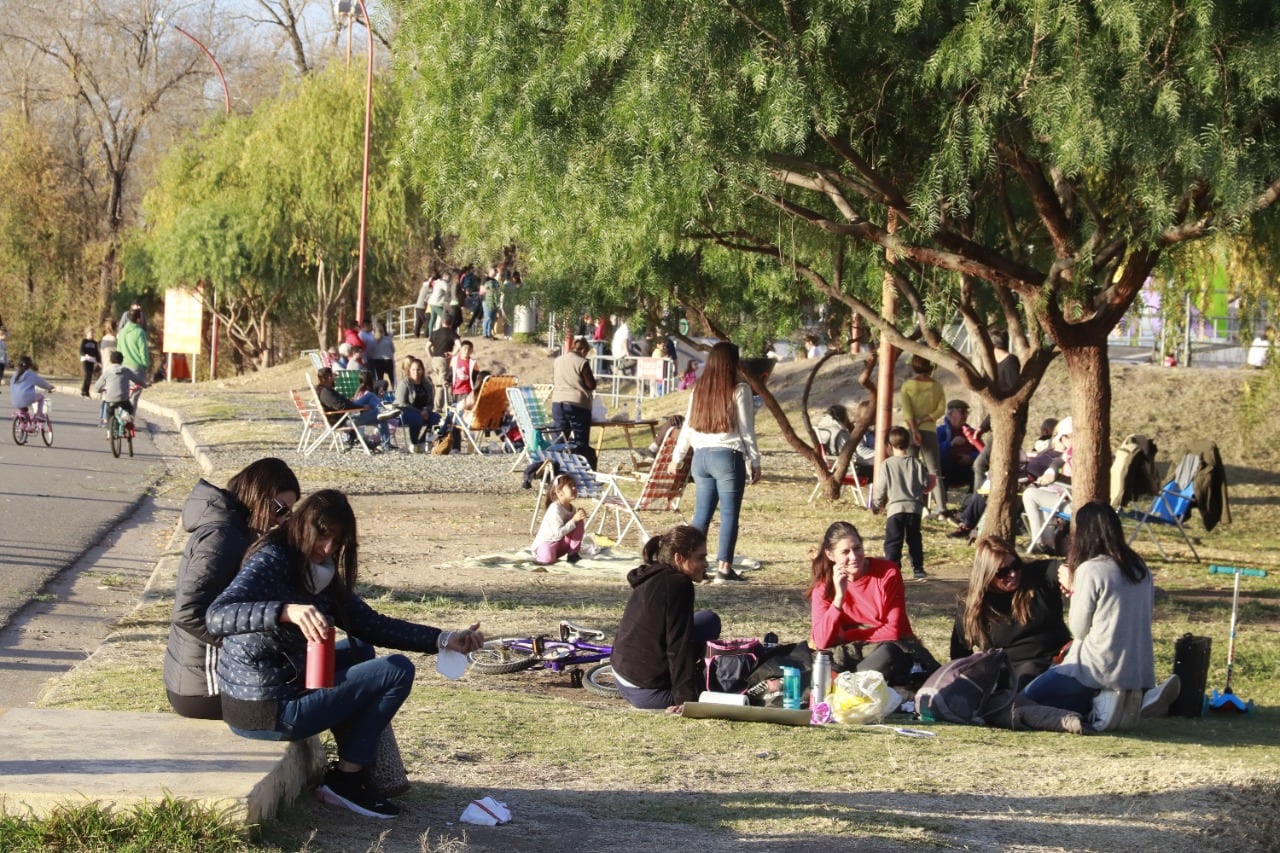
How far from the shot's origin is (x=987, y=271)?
12.4 meters

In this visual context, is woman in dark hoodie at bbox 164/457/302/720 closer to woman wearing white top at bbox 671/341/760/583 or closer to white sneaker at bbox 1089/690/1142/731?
white sneaker at bbox 1089/690/1142/731

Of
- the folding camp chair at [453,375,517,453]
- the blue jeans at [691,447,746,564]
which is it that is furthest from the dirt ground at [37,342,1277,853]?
the folding camp chair at [453,375,517,453]

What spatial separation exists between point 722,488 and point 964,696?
167 inches

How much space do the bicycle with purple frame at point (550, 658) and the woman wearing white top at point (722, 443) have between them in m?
3.03

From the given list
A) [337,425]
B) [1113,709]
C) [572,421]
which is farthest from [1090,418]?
[337,425]

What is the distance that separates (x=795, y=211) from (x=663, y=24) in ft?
8.70

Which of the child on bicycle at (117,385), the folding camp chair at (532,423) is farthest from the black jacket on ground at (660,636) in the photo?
the child on bicycle at (117,385)

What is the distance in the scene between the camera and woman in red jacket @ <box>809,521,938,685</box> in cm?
869

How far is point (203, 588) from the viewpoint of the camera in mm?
5754

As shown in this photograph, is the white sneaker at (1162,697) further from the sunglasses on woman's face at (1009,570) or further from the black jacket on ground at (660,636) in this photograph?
the black jacket on ground at (660,636)

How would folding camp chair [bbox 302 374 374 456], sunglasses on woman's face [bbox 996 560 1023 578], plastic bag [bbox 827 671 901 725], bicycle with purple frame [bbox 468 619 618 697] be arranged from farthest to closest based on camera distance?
folding camp chair [bbox 302 374 374 456]
bicycle with purple frame [bbox 468 619 618 697]
sunglasses on woman's face [bbox 996 560 1023 578]
plastic bag [bbox 827 671 901 725]

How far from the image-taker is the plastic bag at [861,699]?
7984 mm

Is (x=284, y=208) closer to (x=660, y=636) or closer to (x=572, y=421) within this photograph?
(x=572, y=421)

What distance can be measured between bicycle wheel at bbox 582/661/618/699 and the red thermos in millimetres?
3402
